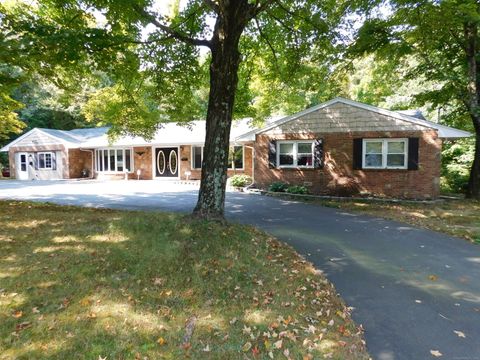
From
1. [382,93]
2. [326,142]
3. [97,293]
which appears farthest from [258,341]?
[382,93]

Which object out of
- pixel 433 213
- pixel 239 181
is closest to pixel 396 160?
pixel 433 213

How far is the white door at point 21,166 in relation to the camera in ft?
96.8

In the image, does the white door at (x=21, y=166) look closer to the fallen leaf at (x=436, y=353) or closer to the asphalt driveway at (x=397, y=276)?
the asphalt driveway at (x=397, y=276)

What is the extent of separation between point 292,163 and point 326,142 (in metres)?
1.98

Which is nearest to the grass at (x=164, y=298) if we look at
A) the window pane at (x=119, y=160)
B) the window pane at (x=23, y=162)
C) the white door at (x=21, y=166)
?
the window pane at (x=119, y=160)

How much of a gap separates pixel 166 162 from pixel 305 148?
12272 millimetres

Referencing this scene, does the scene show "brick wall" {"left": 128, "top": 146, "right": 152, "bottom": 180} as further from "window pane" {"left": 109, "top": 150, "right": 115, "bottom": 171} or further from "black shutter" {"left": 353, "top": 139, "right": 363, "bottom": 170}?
"black shutter" {"left": 353, "top": 139, "right": 363, "bottom": 170}

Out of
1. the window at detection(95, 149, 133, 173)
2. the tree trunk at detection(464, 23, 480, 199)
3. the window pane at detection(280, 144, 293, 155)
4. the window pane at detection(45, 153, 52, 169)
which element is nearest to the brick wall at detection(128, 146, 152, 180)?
the window at detection(95, 149, 133, 173)

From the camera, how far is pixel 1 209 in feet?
32.1

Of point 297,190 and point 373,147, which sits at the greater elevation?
point 373,147

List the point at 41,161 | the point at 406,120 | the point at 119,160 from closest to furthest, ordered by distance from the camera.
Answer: the point at 406,120 → the point at 119,160 → the point at 41,161

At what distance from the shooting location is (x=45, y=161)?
28781 millimetres

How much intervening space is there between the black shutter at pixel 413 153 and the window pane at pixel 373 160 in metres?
1.24

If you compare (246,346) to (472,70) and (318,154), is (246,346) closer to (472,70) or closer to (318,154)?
(318,154)
